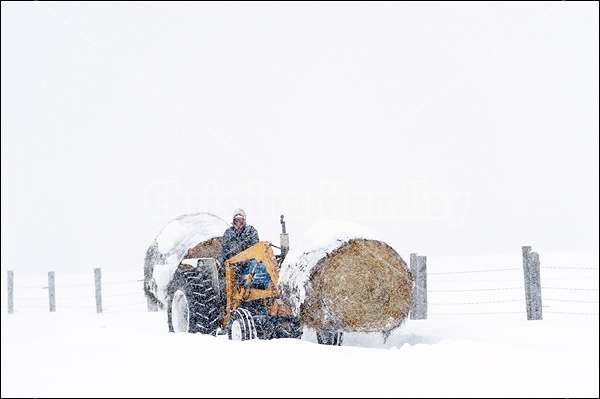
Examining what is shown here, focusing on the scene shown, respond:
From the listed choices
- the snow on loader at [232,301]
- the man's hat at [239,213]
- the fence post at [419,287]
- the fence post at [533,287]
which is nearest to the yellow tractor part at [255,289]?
the snow on loader at [232,301]

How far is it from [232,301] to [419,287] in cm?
406

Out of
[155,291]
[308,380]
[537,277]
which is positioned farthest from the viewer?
[155,291]

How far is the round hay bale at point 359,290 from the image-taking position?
745 centimetres

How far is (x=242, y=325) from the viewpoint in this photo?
809 cm

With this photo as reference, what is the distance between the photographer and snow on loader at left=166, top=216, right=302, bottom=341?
8045 mm

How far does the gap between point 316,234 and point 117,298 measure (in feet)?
58.3

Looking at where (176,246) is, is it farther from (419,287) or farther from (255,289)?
(419,287)

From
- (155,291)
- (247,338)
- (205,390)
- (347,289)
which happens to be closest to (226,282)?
(247,338)

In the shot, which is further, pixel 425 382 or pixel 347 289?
pixel 347 289

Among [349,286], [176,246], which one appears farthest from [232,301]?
[176,246]

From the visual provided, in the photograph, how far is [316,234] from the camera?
310 inches

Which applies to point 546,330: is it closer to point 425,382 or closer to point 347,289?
point 347,289

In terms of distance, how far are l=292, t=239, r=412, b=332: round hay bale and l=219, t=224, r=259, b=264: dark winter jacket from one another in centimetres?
218

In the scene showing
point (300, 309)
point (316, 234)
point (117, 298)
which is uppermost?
point (316, 234)
